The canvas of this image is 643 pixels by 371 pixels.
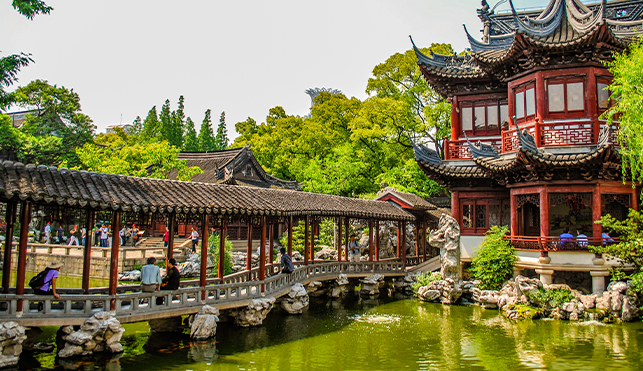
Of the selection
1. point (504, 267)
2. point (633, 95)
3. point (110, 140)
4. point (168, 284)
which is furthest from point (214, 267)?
point (110, 140)

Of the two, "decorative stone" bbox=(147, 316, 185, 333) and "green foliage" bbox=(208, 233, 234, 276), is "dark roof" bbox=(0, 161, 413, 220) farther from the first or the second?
"green foliage" bbox=(208, 233, 234, 276)

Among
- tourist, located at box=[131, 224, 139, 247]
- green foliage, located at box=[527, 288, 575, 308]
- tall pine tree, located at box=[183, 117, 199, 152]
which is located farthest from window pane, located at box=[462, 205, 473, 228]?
tall pine tree, located at box=[183, 117, 199, 152]

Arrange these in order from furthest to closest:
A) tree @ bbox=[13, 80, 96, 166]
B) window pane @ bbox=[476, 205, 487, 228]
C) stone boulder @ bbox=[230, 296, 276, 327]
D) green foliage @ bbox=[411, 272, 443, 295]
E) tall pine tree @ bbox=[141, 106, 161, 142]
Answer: tall pine tree @ bbox=[141, 106, 161, 142] → tree @ bbox=[13, 80, 96, 166] → window pane @ bbox=[476, 205, 487, 228] → green foliage @ bbox=[411, 272, 443, 295] → stone boulder @ bbox=[230, 296, 276, 327]

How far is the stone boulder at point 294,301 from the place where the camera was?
13.9 metres

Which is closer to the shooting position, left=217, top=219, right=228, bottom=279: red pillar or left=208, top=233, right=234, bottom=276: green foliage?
left=217, top=219, right=228, bottom=279: red pillar

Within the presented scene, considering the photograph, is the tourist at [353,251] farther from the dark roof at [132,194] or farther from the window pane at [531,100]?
the window pane at [531,100]

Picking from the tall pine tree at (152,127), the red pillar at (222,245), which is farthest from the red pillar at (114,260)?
the tall pine tree at (152,127)

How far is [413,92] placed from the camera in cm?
2834

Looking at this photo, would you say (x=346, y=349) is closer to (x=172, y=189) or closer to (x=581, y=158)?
(x=172, y=189)

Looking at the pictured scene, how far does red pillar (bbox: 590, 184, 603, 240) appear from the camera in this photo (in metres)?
14.2

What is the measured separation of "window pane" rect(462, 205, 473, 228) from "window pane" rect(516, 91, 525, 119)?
3716 mm

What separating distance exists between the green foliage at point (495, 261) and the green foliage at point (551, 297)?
168 centimetres

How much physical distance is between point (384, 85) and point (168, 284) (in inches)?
842

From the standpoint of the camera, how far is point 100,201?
909 cm
